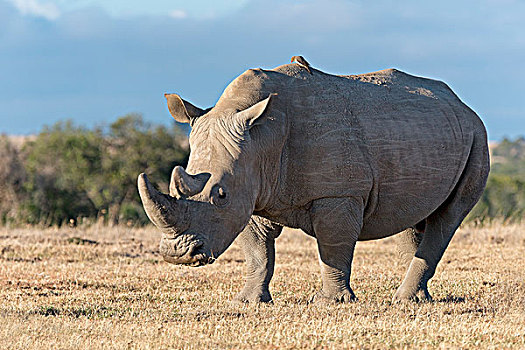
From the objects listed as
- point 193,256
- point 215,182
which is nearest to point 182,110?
point 215,182

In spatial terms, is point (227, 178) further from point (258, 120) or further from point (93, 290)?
point (93, 290)

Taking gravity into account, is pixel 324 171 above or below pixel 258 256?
above

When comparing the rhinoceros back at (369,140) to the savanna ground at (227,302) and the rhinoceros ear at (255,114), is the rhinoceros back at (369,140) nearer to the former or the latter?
the rhinoceros ear at (255,114)

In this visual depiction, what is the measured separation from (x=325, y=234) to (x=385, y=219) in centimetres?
86

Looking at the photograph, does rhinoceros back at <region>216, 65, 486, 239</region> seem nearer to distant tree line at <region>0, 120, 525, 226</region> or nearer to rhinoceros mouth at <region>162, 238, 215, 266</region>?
rhinoceros mouth at <region>162, 238, 215, 266</region>

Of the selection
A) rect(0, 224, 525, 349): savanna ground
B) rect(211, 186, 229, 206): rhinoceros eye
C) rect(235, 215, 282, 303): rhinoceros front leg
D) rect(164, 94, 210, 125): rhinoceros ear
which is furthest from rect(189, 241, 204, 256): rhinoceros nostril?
rect(235, 215, 282, 303): rhinoceros front leg

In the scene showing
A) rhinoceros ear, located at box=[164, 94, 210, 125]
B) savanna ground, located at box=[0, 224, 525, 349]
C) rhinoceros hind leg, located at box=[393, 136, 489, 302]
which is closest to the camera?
savanna ground, located at box=[0, 224, 525, 349]

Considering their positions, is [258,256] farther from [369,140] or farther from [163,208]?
[163,208]

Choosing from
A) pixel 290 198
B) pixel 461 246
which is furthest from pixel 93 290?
pixel 461 246

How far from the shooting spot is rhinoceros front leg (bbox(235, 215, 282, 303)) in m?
8.44

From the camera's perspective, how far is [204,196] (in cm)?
684

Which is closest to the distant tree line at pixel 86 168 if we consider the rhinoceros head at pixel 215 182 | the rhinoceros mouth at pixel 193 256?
the rhinoceros head at pixel 215 182

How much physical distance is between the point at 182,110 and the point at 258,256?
1.72 m

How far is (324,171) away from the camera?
7762 mm
